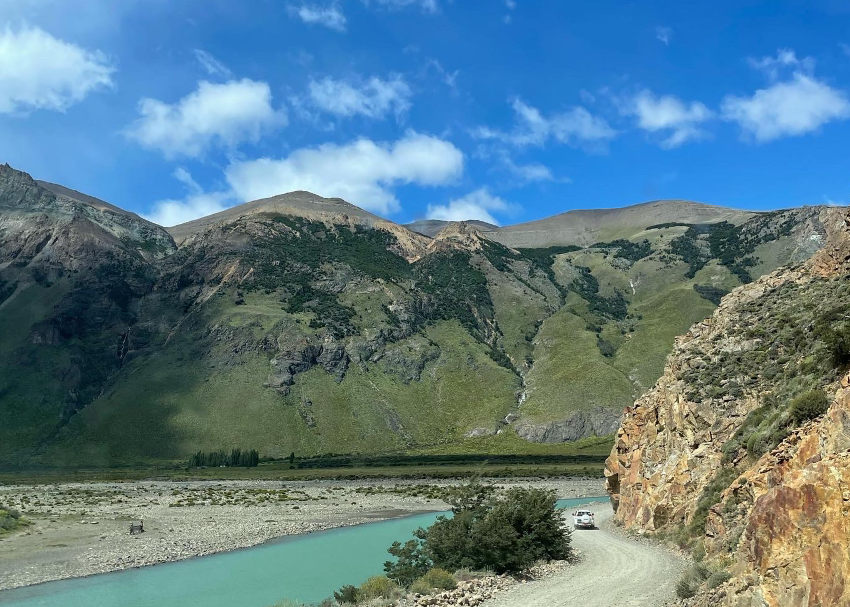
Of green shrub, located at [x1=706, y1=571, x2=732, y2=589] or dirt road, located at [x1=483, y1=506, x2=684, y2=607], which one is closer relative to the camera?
green shrub, located at [x1=706, y1=571, x2=732, y2=589]

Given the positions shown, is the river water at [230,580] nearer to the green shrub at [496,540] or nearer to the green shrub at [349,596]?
the green shrub at [496,540]

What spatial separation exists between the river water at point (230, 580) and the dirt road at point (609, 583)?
985cm

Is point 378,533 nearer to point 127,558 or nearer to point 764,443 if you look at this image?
point 127,558

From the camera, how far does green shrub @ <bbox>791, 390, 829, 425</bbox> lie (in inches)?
664

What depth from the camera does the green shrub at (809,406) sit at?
16875mm

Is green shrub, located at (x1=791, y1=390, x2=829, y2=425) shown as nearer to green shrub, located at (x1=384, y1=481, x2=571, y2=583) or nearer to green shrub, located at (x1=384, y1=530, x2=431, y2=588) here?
green shrub, located at (x1=384, y1=481, x2=571, y2=583)

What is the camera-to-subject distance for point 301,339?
173 meters

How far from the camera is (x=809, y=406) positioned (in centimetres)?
1741

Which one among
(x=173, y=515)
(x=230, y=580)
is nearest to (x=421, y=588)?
(x=230, y=580)

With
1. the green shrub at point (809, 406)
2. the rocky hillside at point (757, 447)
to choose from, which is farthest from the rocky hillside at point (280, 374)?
the green shrub at point (809, 406)

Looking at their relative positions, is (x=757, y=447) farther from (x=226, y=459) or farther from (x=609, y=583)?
(x=226, y=459)

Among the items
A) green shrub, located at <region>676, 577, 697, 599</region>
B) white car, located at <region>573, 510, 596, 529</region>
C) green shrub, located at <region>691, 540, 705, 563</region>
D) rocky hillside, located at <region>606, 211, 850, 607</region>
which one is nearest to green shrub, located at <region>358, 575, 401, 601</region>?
green shrub, located at <region>676, 577, 697, 599</region>

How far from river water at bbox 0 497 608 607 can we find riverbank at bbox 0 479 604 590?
1918 mm

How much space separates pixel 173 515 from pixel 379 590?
143ft
